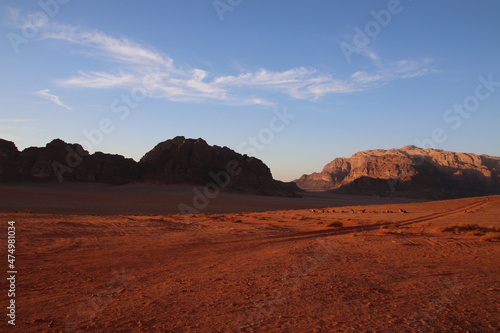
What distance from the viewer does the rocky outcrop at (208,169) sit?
74312 millimetres

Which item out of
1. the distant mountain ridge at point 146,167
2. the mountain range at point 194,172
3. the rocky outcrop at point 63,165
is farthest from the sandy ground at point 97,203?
the mountain range at point 194,172

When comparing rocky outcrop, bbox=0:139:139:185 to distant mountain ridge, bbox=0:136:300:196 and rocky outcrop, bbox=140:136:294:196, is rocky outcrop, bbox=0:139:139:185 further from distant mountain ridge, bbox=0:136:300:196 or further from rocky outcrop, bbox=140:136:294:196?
rocky outcrop, bbox=140:136:294:196

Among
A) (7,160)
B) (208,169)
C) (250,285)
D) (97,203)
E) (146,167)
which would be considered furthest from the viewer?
(208,169)

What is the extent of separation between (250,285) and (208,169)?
72.9 metres

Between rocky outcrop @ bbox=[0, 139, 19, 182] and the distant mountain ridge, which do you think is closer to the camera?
rocky outcrop @ bbox=[0, 139, 19, 182]

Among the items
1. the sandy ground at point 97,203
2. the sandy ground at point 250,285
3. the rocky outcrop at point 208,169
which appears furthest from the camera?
the rocky outcrop at point 208,169

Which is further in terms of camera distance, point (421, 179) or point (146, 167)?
point (421, 179)

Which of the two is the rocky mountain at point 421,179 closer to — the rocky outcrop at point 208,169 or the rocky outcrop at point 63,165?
the rocky outcrop at point 208,169

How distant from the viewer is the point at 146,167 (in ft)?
255

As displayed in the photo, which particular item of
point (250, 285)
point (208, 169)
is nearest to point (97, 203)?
point (250, 285)

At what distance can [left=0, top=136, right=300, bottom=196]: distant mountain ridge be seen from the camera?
6450 cm

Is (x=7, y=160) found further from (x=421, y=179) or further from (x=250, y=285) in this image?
(x=421, y=179)

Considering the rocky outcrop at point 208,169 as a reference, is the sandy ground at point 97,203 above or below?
below

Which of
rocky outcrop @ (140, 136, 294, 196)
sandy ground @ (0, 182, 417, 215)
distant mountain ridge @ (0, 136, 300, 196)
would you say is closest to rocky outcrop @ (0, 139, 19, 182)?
distant mountain ridge @ (0, 136, 300, 196)
